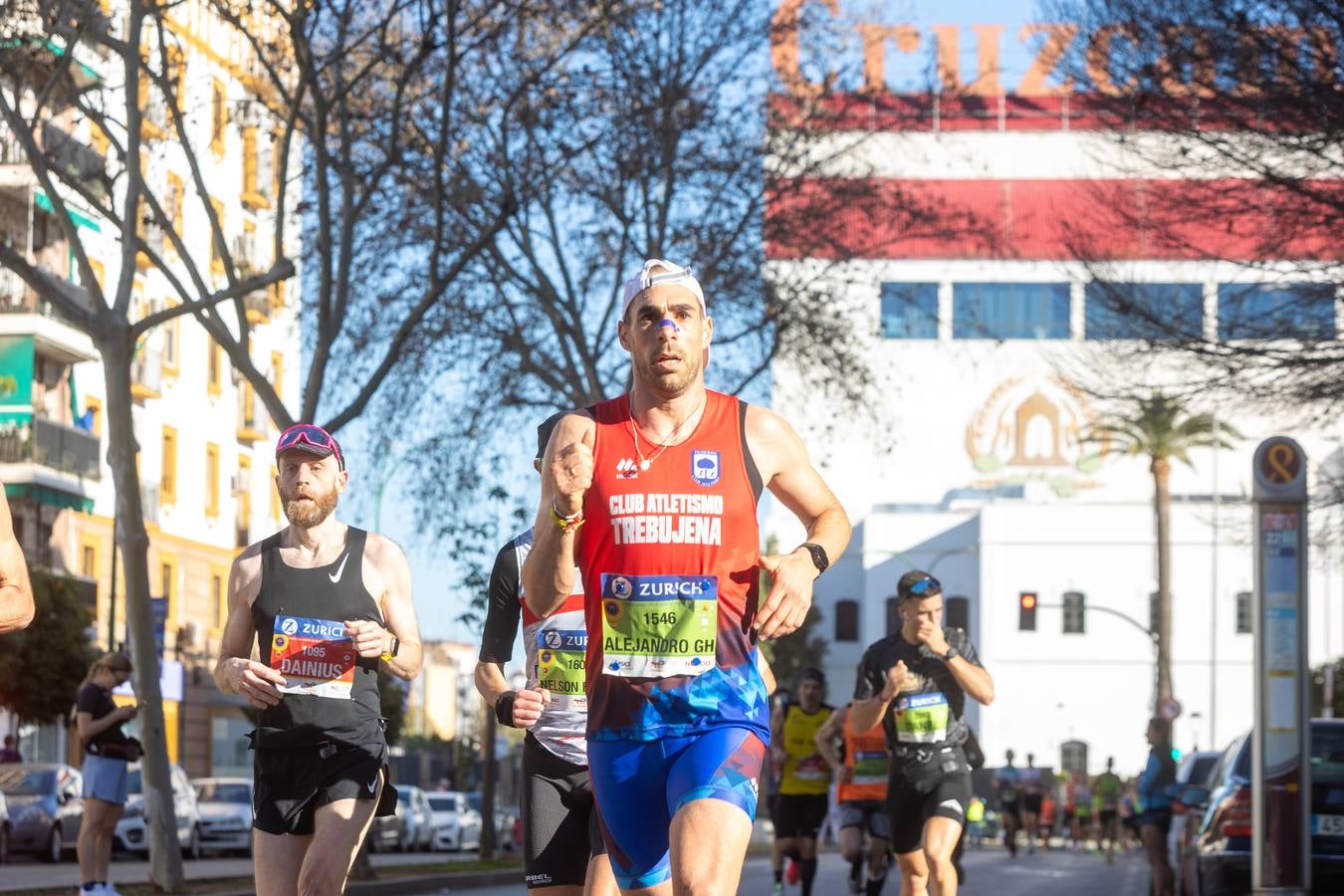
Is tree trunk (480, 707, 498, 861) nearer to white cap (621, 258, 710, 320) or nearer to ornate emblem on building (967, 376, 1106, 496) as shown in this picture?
white cap (621, 258, 710, 320)

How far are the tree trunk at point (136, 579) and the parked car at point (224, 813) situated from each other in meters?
14.0

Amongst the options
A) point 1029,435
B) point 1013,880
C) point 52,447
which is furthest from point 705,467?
point 1029,435

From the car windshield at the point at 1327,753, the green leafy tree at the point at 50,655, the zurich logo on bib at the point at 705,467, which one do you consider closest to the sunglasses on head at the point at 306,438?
the zurich logo on bib at the point at 705,467

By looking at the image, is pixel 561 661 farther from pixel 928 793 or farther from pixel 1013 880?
pixel 1013 880

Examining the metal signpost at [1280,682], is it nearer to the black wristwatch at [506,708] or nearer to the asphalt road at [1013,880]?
the asphalt road at [1013,880]

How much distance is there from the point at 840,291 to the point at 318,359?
11885 millimetres

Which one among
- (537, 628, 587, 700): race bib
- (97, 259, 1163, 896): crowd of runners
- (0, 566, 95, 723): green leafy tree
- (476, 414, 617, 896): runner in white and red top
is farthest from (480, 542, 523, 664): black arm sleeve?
(0, 566, 95, 723): green leafy tree

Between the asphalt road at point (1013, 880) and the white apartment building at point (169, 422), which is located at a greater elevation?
the white apartment building at point (169, 422)

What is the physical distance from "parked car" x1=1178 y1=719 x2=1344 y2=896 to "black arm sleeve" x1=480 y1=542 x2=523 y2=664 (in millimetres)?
7031

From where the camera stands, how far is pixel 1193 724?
80500 millimetres

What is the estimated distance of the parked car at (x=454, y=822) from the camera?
44438 mm

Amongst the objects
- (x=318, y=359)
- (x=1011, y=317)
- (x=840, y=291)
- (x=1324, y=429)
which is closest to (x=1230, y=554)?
(x=1011, y=317)

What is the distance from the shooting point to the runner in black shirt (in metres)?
11.8

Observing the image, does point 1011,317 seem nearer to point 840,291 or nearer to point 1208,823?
point 840,291
